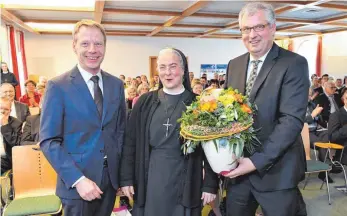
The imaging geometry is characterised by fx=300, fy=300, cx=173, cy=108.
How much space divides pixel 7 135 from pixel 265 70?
3.27 meters

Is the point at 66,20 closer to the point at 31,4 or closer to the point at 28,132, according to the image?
the point at 31,4

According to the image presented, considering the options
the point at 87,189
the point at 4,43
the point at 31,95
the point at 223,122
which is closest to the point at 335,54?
the point at 31,95

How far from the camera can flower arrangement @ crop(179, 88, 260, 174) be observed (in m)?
1.44

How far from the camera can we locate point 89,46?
5.52 feet

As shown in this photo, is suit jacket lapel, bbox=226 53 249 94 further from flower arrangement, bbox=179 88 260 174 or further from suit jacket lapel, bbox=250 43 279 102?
flower arrangement, bbox=179 88 260 174

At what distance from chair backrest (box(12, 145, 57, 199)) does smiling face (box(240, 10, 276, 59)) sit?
8.07 ft

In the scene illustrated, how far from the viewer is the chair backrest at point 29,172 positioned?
10.2 feet

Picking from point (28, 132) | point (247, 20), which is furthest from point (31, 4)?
point (247, 20)

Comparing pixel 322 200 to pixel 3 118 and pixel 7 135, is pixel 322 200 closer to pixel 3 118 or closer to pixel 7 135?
pixel 7 135

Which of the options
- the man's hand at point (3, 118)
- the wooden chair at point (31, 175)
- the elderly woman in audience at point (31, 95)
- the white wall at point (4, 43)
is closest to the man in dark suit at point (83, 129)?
the wooden chair at point (31, 175)

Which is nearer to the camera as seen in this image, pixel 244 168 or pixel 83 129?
pixel 244 168

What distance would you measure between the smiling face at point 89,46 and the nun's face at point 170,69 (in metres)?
0.40

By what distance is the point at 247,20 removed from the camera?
1.60m

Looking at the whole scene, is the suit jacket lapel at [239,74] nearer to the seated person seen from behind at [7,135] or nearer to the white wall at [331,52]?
the seated person seen from behind at [7,135]
